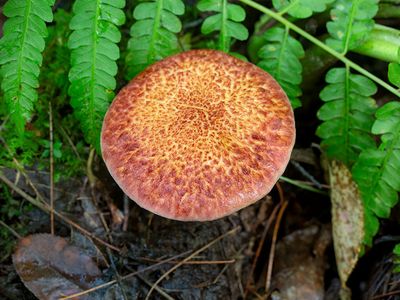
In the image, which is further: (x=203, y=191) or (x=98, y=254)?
(x=98, y=254)

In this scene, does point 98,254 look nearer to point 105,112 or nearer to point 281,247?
point 105,112

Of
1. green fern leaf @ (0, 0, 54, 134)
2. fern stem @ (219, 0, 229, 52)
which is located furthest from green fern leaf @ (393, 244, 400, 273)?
green fern leaf @ (0, 0, 54, 134)

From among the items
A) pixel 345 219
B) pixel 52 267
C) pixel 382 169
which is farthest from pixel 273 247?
pixel 52 267

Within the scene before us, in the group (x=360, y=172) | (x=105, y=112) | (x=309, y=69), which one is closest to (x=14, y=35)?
(x=105, y=112)

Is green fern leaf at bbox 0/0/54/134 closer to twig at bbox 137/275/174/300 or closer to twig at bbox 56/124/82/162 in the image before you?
twig at bbox 56/124/82/162

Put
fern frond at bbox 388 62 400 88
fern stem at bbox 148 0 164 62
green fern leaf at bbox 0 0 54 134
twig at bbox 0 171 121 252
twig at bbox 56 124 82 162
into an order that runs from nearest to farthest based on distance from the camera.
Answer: green fern leaf at bbox 0 0 54 134, fern frond at bbox 388 62 400 88, fern stem at bbox 148 0 164 62, twig at bbox 0 171 121 252, twig at bbox 56 124 82 162

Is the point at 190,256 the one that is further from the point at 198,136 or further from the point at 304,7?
the point at 304,7

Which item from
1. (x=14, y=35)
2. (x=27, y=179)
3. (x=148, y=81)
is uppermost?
(x=14, y=35)
